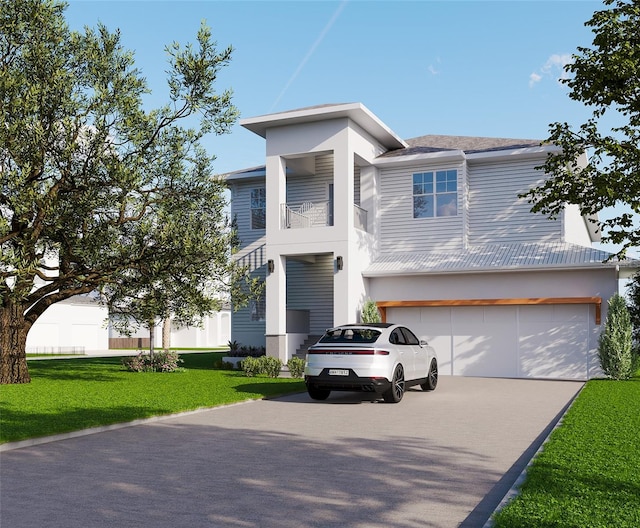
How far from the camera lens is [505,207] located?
23.9m

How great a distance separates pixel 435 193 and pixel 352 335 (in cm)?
1132

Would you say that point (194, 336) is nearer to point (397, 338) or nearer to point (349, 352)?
point (397, 338)

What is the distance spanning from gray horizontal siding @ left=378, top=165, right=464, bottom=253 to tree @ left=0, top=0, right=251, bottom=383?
25.8 ft

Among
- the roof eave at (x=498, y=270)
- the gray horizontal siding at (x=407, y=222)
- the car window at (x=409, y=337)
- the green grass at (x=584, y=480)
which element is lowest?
the green grass at (x=584, y=480)

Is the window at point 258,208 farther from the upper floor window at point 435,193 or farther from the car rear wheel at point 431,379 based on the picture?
the car rear wheel at point 431,379

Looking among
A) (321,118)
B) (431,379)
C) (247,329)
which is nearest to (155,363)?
(247,329)

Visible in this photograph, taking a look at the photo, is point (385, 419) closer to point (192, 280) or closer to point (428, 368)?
point (428, 368)

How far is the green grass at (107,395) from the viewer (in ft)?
35.4

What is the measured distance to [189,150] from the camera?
59.2ft

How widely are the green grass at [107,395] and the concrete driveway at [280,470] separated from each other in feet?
2.52

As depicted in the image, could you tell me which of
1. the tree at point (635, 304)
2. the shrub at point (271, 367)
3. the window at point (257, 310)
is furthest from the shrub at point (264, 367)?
the tree at point (635, 304)

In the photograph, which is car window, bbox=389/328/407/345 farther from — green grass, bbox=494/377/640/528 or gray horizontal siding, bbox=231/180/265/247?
gray horizontal siding, bbox=231/180/265/247

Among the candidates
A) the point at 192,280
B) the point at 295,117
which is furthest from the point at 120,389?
the point at 295,117

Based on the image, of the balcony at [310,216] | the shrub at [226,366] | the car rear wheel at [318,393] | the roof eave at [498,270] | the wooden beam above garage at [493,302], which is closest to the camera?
the car rear wheel at [318,393]
